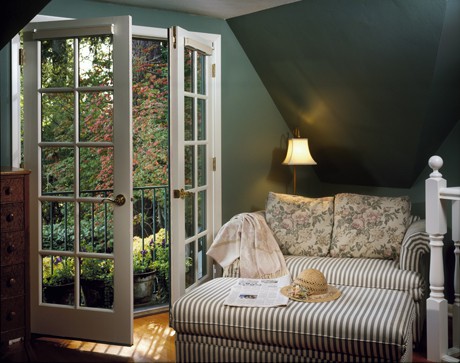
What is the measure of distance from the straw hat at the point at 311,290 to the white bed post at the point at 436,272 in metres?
0.52

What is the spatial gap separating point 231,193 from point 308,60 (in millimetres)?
1192

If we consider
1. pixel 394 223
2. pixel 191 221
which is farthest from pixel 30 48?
pixel 394 223

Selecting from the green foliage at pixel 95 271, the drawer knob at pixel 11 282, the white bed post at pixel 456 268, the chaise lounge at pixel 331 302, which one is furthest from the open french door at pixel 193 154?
the white bed post at pixel 456 268

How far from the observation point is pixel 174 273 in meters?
3.91

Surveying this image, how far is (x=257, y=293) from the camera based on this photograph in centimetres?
336

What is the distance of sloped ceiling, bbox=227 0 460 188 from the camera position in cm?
359

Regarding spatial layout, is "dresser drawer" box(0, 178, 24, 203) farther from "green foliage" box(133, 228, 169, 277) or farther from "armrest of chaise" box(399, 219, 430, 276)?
"armrest of chaise" box(399, 219, 430, 276)

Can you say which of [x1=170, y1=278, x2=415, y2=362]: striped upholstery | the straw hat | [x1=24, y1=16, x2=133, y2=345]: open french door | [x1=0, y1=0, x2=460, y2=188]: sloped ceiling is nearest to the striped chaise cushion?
[x1=170, y1=278, x2=415, y2=362]: striped upholstery

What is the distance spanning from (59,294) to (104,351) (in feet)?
1.68

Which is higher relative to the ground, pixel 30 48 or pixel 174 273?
pixel 30 48

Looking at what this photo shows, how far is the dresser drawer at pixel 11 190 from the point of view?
3439 mm

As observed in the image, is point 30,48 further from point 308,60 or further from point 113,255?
point 308,60

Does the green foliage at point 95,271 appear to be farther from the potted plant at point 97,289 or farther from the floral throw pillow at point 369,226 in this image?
the floral throw pillow at point 369,226

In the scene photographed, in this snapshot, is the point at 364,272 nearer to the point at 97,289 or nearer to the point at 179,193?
the point at 179,193
